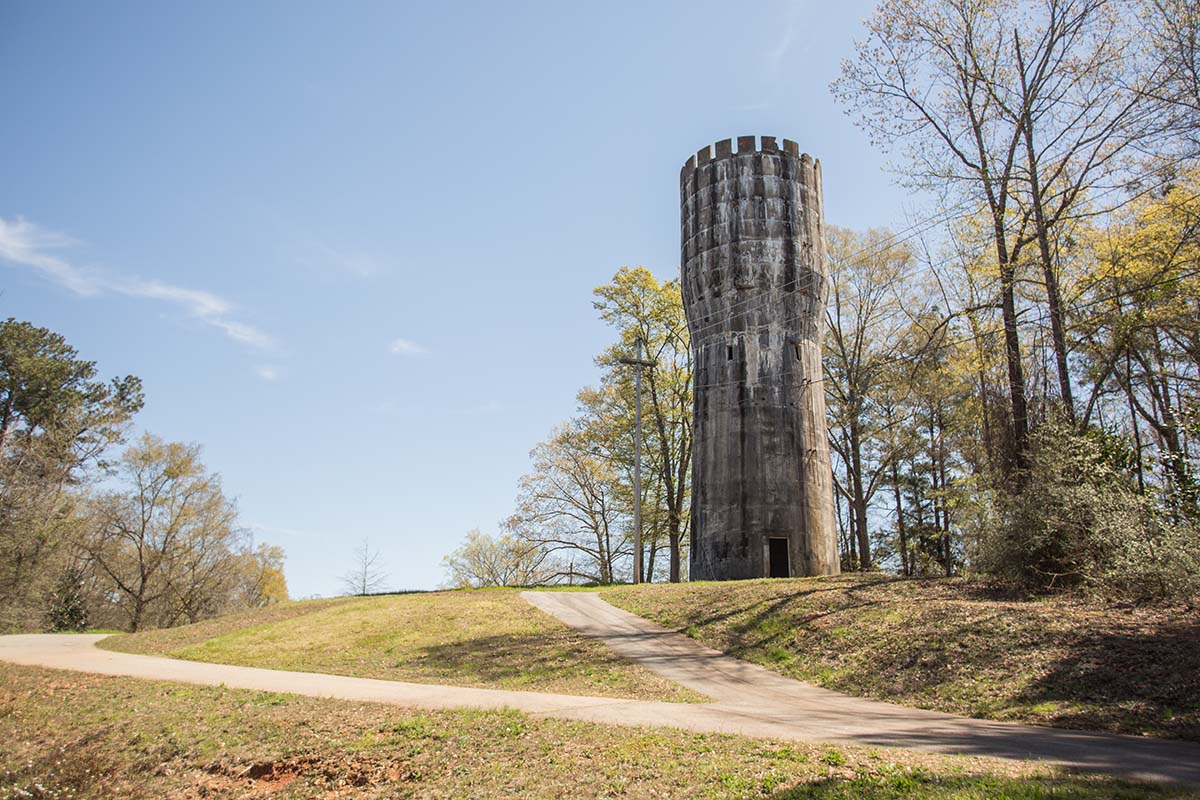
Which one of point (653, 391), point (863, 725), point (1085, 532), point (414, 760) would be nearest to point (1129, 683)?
point (863, 725)

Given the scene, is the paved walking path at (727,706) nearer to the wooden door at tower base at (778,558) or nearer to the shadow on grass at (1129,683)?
the shadow on grass at (1129,683)

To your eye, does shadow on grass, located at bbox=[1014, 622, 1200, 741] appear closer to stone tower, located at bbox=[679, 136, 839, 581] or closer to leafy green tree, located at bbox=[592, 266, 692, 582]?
stone tower, located at bbox=[679, 136, 839, 581]

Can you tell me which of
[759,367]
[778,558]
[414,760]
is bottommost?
[414,760]

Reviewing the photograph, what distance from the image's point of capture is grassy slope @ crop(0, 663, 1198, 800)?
21.6 ft

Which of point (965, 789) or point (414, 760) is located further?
point (414, 760)

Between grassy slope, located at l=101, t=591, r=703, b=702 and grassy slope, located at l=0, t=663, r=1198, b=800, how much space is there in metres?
3.15

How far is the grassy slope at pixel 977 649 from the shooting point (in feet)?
30.6

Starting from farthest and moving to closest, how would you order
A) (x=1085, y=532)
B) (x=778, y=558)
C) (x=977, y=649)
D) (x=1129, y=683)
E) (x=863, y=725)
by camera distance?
(x=778, y=558) → (x=1085, y=532) → (x=977, y=649) → (x=1129, y=683) → (x=863, y=725)

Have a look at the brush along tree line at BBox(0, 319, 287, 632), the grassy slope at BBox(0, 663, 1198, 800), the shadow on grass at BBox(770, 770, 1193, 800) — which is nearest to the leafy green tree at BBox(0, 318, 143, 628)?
the brush along tree line at BBox(0, 319, 287, 632)

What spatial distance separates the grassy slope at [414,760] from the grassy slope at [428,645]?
315 cm

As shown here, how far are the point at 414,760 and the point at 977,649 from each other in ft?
28.4

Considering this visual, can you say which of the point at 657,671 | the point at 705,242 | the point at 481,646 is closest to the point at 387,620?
the point at 481,646

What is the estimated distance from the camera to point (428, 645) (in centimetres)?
1669

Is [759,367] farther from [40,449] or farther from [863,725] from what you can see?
[40,449]
